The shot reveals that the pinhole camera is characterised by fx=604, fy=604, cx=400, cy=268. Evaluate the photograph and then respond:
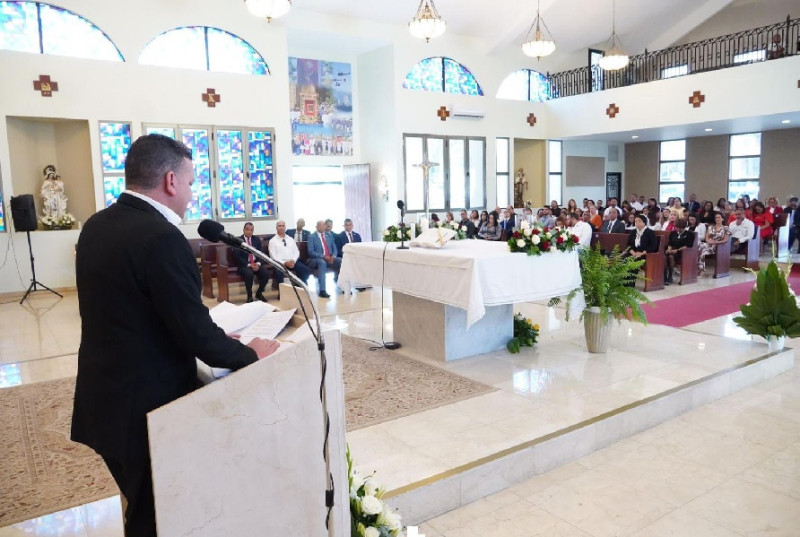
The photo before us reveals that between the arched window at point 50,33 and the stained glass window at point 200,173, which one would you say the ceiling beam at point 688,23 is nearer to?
the stained glass window at point 200,173

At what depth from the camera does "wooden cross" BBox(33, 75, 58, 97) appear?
8.89m

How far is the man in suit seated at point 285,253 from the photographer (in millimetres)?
8234

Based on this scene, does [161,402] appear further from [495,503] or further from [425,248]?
[425,248]

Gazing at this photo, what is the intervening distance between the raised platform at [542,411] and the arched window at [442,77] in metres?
9.07

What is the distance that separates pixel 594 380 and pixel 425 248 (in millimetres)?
1751

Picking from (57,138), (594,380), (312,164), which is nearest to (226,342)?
(594,380)

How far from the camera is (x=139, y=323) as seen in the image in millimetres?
1517

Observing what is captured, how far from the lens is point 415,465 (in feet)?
9.78

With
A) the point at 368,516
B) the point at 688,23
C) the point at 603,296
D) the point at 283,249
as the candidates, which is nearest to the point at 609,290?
the point at 603,296

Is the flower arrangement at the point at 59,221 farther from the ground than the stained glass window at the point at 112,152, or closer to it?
closer to it

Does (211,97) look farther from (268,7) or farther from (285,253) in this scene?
(285,253)

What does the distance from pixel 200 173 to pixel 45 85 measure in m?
2.58

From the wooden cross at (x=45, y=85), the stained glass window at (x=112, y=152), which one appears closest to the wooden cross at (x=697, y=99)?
the stained glass window at (x=112, y=152)

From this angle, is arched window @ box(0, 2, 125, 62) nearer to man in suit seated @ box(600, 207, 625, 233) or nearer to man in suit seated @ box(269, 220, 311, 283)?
man in suit seated @ box(269, 220, 311, 283)
